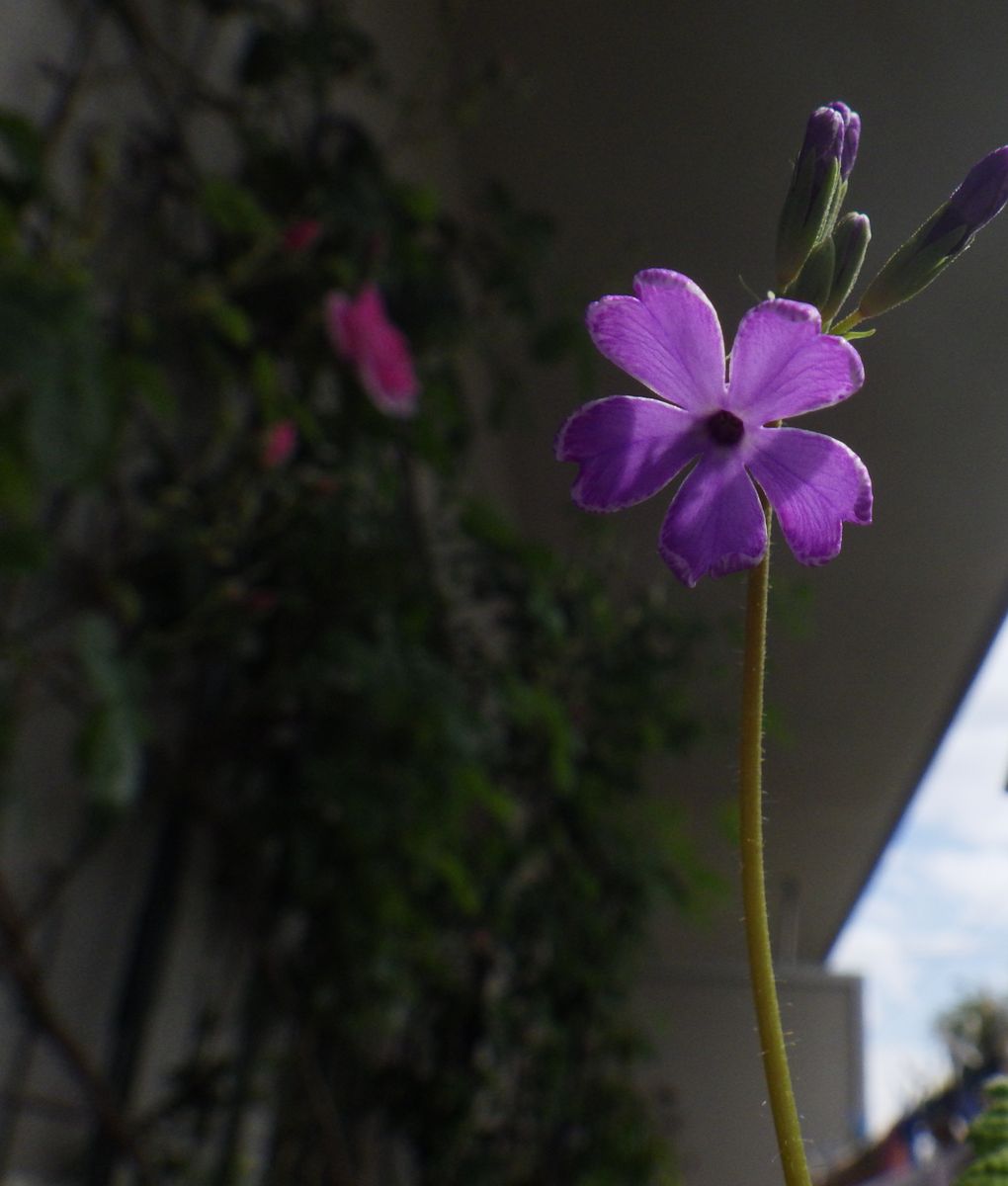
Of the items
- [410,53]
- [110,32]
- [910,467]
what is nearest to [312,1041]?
[910,467]

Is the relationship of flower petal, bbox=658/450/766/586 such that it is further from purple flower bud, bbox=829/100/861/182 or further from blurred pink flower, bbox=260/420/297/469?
blurred pink flower, bbox=260/420/297/469

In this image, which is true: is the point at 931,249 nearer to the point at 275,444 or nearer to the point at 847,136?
the point at 847,136

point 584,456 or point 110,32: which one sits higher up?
point 110,32

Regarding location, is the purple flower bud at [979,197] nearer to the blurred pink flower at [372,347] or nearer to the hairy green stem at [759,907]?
the hairy green stem at [759,907]

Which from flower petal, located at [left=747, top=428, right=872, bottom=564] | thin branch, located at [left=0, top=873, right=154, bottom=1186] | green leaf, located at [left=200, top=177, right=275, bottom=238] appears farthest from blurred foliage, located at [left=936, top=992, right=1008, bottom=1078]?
green leaf, located at [left=200, top=177, right=275, bottom=238]

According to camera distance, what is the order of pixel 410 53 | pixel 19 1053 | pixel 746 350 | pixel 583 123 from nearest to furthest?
pixel 746 350 → pixel 19 1053 → pixel 583 123 → pixel 410 53

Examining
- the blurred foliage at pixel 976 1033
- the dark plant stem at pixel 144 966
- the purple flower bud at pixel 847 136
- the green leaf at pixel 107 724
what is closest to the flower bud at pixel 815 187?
the purple flower bud at pixel 847 136

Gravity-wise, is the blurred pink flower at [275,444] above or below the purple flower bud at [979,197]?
above

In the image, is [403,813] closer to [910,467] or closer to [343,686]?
[343,686]
